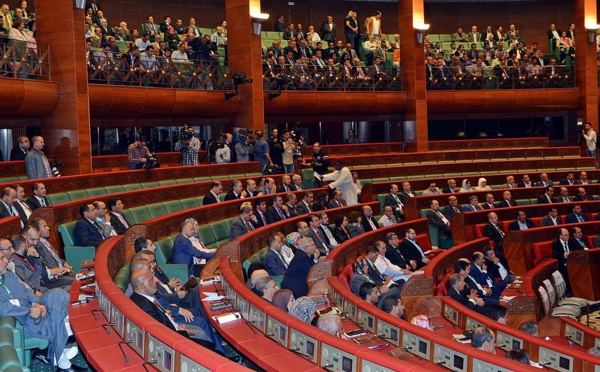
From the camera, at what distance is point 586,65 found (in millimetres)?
15992

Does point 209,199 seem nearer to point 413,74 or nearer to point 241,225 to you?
point 241,225

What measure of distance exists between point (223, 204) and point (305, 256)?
8.02ft

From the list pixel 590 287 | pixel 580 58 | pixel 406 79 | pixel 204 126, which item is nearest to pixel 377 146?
pixel 406 79

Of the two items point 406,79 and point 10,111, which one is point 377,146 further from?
point 10,111

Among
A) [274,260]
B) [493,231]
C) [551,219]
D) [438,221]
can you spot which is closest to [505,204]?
[551,219]

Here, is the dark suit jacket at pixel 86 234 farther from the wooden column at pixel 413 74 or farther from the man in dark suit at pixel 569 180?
the wooden column at pixel 413 74

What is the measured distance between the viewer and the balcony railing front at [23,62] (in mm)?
9227

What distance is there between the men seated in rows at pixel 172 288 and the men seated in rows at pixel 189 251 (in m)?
0.80

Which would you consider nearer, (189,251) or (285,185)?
(189,251)

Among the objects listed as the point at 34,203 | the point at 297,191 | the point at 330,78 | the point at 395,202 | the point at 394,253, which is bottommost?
the point at 394,253

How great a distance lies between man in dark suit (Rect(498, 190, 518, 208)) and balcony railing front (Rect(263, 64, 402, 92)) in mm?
4369

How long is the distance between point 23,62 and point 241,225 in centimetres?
382

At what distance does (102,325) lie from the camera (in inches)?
153

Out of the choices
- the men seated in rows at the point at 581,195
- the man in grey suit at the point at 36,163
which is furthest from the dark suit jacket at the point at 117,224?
the men seated in rows at the point at 581,195
